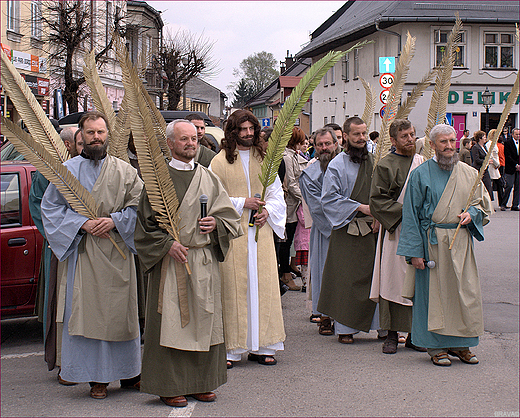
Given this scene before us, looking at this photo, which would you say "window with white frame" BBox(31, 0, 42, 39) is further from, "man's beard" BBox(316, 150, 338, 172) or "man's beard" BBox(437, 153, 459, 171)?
"man's beard" BBox(437, 153, 459, 171)

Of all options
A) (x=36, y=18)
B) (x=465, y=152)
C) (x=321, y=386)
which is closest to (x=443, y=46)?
(x=465, y=152)

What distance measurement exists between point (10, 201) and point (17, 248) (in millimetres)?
462

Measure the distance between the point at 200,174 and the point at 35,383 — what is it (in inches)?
83.2

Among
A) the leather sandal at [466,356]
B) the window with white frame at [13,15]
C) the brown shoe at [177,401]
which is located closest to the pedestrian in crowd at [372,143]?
the leather sandal at [466,356]

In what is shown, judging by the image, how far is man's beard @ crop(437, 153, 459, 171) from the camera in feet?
18.9

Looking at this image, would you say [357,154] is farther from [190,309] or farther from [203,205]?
[190,309]

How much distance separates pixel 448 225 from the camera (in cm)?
575

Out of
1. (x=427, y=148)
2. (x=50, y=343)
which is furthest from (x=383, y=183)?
(x=50, y=343)

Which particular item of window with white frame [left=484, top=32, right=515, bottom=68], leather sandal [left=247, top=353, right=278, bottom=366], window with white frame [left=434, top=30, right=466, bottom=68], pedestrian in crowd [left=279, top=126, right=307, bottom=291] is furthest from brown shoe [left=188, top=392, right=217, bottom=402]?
window with white frame [left=484, top=32, right=515, bottom=68]

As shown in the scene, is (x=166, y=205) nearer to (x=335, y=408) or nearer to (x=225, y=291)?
(x=225, y=291)

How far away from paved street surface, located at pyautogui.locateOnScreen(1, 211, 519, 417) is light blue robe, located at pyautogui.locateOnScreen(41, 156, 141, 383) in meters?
0.19

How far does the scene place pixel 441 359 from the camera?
18.9ft

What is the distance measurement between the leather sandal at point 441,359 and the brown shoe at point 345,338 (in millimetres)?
1031

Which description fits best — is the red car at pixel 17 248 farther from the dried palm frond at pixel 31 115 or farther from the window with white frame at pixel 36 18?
the window with white frame at pixel 36 18
